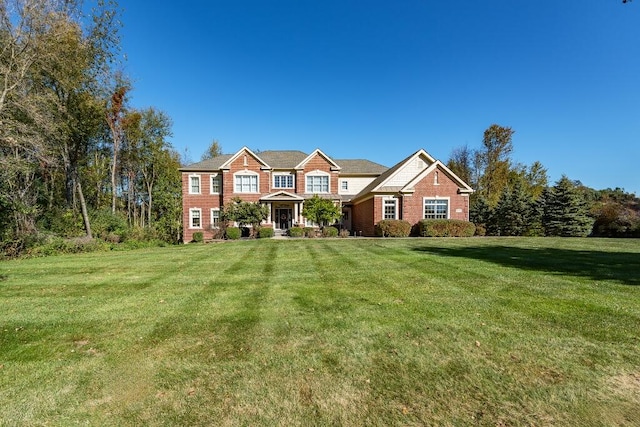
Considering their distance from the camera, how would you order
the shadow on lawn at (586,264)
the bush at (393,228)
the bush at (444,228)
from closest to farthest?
the shadow on lawn at (586,264)
the bush at (393,228)
the bush at (444,228)

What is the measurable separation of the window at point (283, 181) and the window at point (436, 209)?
476 inches

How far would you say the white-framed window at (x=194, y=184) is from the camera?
27.0 m

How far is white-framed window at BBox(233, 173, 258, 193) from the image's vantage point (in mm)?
26547

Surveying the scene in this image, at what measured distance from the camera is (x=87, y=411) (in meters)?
2.63

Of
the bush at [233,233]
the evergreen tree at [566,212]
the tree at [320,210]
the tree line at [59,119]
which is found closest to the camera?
the tree line at [59,119]

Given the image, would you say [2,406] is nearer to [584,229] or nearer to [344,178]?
[344,178]

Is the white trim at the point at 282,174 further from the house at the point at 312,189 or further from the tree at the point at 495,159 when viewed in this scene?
the tree at the point at 495,159

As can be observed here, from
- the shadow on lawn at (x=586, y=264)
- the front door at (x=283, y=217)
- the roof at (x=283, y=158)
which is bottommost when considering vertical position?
the shadow on lawn at (x=586, y=264)

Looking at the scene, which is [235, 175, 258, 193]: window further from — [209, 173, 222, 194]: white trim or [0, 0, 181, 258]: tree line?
[0, 0, 181, 258]: tree line

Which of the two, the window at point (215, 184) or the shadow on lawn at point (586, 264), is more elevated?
the window at point (215, 184)

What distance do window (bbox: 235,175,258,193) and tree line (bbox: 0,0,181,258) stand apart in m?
6.27

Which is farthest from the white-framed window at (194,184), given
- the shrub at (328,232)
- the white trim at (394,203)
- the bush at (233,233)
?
the white trim at (394,203)

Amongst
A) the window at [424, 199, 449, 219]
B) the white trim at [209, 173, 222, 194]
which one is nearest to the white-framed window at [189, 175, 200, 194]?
the white trim at [209, 173, 222, 194]

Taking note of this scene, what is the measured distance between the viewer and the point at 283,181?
91.5 feet
